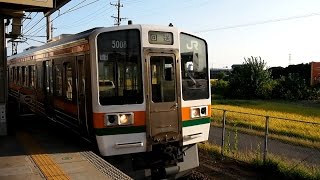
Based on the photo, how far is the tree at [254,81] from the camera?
145 ft

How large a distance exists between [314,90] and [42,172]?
41179 millimetres

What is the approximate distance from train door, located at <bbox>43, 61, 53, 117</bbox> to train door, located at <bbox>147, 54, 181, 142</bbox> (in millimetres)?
4174

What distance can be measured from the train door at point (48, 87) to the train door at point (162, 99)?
4174mm

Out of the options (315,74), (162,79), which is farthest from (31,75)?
(315,74)

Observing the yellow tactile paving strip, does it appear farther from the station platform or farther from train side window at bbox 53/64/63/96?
train side window at bbox 53/64/63/96

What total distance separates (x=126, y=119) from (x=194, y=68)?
1969mm

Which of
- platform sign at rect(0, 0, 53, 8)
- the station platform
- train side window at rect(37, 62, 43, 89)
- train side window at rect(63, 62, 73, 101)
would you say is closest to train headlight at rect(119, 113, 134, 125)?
the station platform

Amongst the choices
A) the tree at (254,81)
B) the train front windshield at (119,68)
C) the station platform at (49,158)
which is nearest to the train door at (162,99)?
the train front windshield at (119,68)

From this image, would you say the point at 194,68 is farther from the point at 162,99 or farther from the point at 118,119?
the point at 118,119

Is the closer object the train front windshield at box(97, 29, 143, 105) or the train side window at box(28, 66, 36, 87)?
the train front windshield at box(97, 29, 143, 105)

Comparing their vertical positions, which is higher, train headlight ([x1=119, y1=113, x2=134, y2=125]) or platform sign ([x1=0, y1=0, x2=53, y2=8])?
platform sign ([x1=0, y1=0, x2=53, y2=8])

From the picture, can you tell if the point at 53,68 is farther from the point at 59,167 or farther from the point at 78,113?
the point at 59,167

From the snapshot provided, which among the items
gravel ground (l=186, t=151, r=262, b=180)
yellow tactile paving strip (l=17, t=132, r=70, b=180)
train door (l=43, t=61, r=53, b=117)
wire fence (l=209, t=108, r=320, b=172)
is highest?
train door (l=43, t=61, r=53, b=117)

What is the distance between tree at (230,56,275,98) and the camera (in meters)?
44.1
